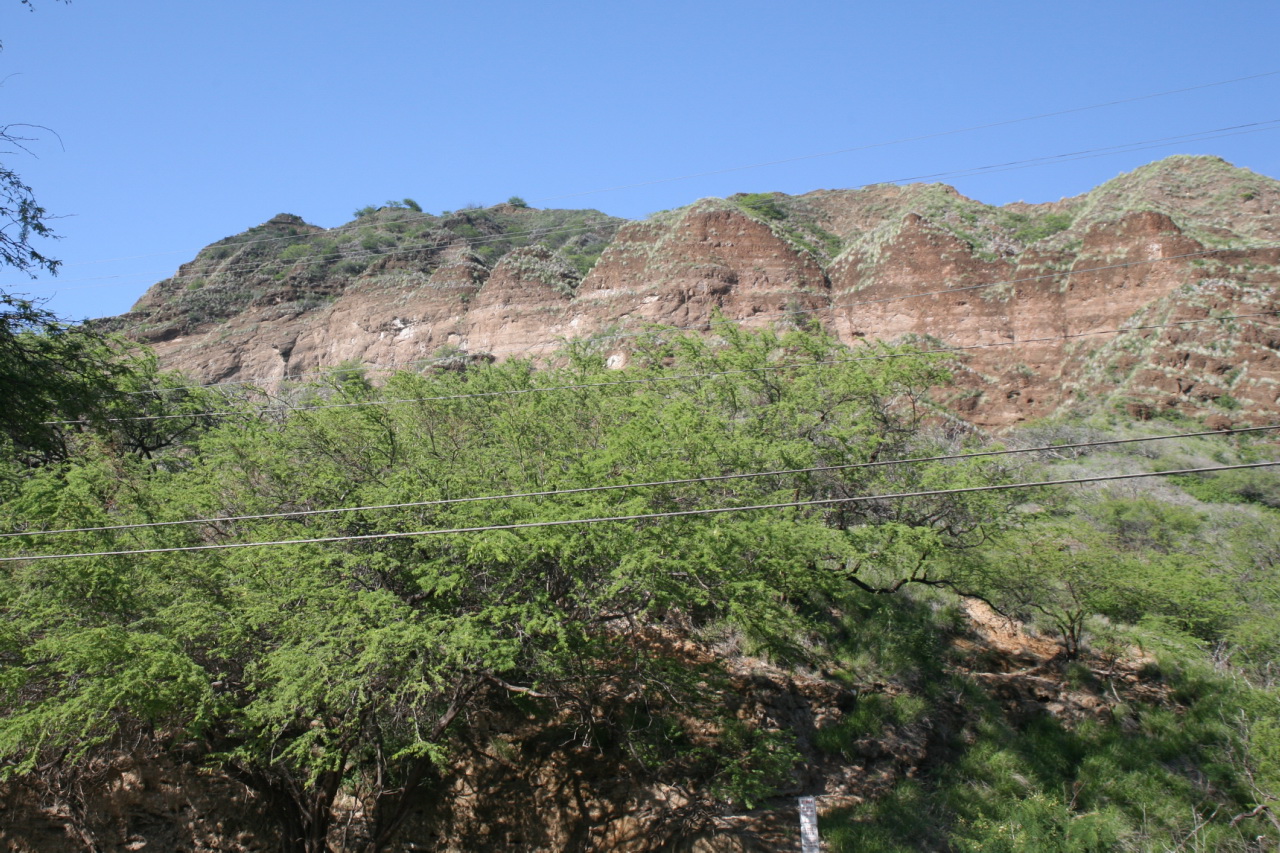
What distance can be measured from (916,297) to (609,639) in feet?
100

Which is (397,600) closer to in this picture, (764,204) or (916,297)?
(916,297)

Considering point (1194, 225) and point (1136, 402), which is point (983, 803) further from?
point (1194, 225)

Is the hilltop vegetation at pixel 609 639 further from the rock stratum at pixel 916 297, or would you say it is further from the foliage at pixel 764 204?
the foliage at pixel 764 204

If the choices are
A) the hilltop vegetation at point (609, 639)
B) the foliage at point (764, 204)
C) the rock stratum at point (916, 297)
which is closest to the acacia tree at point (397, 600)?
the hilltop vegetation at point (609, 639)

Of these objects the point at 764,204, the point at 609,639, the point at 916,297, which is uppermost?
the point at 764,204

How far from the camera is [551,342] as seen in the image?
43.6 m

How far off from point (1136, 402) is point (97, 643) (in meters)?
32.9

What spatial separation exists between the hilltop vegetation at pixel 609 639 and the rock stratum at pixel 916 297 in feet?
29.5

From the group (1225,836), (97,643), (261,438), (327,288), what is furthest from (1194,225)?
(327,288)

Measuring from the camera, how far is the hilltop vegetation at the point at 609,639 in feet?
35.7

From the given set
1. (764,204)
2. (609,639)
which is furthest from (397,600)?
(764,204)

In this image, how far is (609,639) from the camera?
1320 cm

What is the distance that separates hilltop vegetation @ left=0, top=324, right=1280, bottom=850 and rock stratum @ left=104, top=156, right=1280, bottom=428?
29.5ft

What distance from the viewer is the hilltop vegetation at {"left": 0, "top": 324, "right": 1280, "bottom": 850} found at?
10891 mm
